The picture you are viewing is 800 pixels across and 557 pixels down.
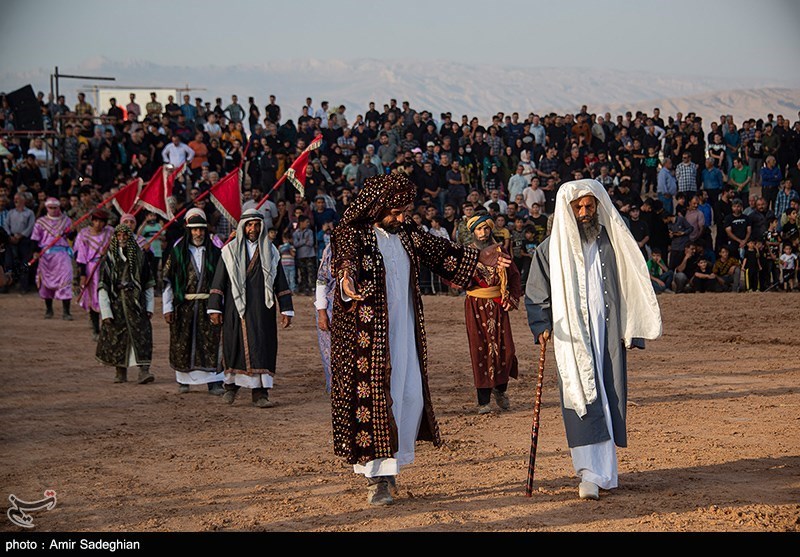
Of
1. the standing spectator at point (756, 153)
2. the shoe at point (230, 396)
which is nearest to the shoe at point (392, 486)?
the shoe at point (230, 396)

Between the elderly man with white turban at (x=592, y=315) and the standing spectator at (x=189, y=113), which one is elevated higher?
the standing spectator at (x=189, y=113)

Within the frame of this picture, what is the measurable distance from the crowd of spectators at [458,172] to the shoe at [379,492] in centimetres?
1151

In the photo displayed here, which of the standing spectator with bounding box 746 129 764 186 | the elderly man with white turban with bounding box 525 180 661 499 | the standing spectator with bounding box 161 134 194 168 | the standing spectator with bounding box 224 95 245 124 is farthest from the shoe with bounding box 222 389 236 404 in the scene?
the standing spectator with bounding box 224 95 245 124

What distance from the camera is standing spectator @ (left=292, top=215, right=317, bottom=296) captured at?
20781 mm

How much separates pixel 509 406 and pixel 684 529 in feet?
14.7

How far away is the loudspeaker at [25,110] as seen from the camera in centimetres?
2458

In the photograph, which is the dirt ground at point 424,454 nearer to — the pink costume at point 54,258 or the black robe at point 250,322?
the black robe at point 250,322

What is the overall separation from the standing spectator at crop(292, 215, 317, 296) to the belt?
10398 mm

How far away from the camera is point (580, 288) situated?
725 cm

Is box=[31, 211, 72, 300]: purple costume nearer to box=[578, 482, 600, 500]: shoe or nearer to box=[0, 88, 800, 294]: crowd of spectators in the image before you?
box=[0, 88, 800, 294]: crowd of spectators

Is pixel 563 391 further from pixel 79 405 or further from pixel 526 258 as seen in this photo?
pixel 526 258

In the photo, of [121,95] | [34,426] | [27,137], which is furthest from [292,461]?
[121,95]

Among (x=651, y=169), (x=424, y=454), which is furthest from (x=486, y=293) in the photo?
(x=651, y=169)

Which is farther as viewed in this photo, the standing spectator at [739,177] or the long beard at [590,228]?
the standing spectator at [739,177]
